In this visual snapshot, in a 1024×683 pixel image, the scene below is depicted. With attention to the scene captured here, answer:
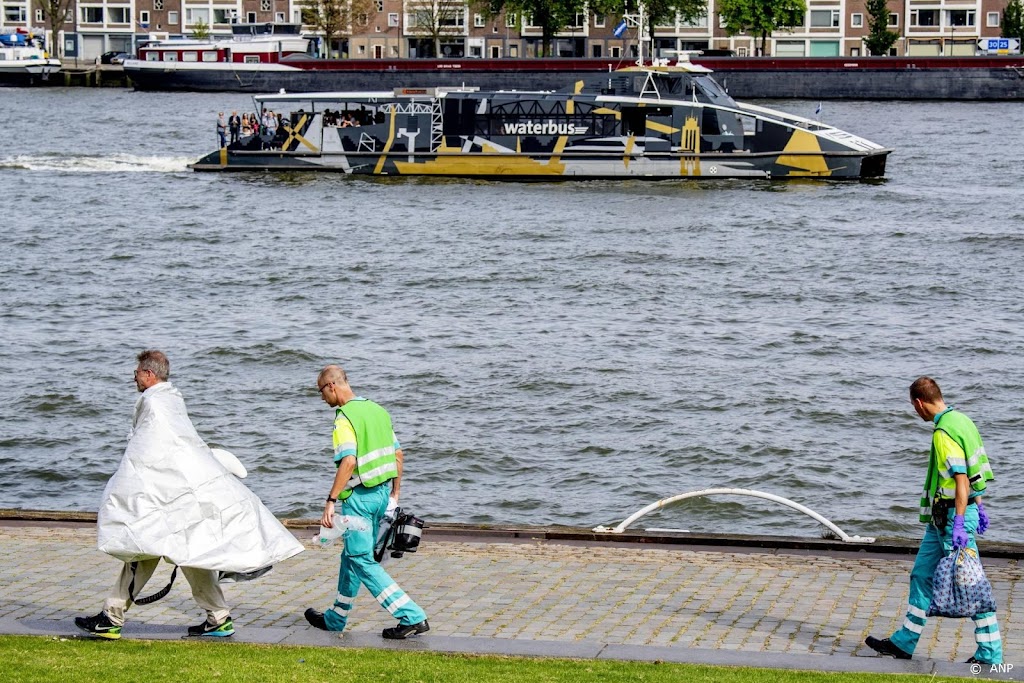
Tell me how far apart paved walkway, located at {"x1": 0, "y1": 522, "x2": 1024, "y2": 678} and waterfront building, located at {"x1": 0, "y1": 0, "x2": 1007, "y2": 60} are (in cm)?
10559

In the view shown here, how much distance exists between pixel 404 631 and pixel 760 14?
11294 centimetres

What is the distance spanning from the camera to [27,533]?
42.2 feet

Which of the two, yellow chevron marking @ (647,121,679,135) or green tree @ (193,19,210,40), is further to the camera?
green tree @ (193,19,210,40)

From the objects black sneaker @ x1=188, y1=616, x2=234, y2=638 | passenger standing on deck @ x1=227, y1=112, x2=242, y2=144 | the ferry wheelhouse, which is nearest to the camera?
black sneaker @ x1=188, y1=616, x2=234, y2=638

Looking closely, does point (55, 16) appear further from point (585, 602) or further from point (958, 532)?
point (958, 532)

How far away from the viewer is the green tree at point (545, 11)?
118m

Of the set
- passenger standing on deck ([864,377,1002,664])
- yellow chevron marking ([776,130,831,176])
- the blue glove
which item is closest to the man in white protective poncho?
passenger standing on deck ([864,377,1002,664])

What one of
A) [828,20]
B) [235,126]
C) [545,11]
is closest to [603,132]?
[235,126]

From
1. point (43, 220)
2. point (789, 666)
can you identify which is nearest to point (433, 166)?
point (43, 220)

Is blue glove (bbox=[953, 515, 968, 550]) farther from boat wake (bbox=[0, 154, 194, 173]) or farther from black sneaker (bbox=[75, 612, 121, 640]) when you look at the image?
boat wake (bbox=[0, 154, 194, 173])

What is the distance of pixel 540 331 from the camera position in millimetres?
28266

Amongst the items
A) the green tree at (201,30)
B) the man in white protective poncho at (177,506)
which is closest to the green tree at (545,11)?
the green tree at (201,30)

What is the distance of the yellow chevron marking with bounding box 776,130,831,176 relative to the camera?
48.7 meters

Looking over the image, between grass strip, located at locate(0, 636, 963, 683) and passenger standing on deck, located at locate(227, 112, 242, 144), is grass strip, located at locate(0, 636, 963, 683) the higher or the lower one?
the lower one
